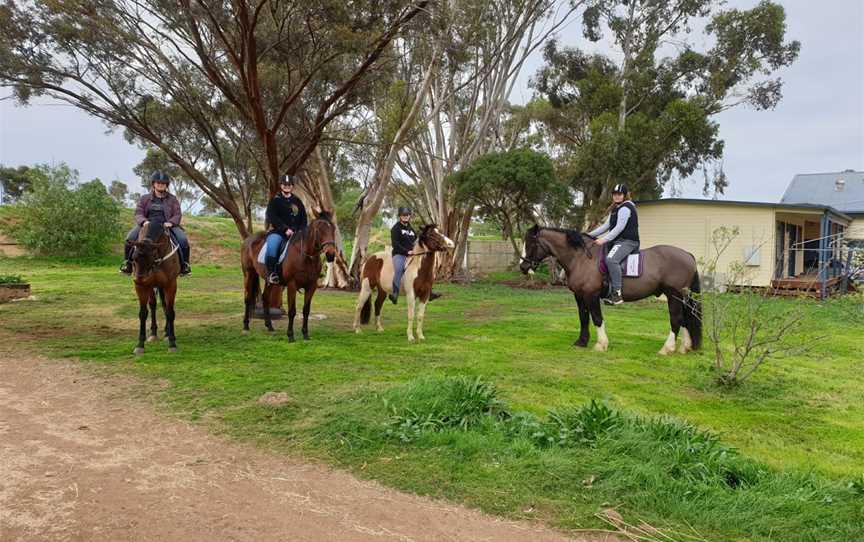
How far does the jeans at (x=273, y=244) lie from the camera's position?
8289mm

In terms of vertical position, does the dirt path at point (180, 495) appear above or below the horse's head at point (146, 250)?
below

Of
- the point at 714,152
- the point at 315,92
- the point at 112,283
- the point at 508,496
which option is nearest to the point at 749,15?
the point at 714,152

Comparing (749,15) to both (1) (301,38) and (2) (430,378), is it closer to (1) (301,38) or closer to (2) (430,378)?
(1) (301,38)

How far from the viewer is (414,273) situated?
336 inches

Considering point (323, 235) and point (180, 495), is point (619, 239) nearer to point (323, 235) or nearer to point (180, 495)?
point (323, 235)

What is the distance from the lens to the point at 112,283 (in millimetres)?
18375

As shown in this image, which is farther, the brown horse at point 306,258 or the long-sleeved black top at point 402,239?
the long-sleeved black top at point 402,239

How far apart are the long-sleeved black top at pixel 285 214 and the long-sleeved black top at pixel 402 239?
1532mm

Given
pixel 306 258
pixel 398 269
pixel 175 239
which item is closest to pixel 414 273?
pixel 398 269

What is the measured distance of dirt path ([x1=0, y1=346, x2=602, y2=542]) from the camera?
2.83 metres

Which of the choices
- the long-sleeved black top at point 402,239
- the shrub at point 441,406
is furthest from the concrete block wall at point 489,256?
the shrub at point 441,406

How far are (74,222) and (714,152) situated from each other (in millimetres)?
29705

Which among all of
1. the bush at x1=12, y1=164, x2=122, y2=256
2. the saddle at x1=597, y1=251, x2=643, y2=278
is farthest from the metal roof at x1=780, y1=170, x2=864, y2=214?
the bush at x1=12, y1=164, x2=122, y2=256

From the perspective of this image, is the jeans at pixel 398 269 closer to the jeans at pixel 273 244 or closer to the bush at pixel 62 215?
the jeans at pixel 273 244
